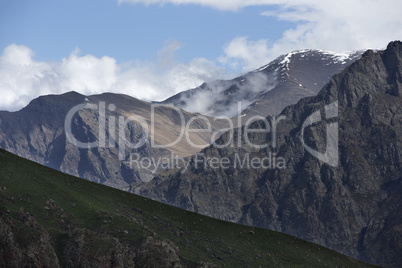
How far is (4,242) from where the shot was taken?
9331 cm

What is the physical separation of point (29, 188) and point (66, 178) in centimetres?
1800

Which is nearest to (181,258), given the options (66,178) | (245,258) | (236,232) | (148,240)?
(148,240)

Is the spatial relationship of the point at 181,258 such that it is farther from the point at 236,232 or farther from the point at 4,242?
the point at 4,242

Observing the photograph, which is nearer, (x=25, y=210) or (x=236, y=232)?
(x=25, y=210)

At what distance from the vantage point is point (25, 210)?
367 ft

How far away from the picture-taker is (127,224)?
123 m

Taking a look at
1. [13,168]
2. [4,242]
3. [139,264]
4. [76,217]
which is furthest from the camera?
[13,168]

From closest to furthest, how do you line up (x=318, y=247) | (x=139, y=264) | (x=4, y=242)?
1. (x=4, y=242)
2. (x=139, y=264)
3. (x=318, y=247)

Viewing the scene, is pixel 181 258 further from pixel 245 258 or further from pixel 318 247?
pixel 318 247

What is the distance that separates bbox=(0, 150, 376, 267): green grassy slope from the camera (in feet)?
371

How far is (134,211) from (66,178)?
54.2 feet

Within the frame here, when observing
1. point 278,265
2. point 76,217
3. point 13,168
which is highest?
point 13,168

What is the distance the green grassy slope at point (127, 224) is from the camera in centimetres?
11319

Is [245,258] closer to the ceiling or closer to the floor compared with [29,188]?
closer to the floor
